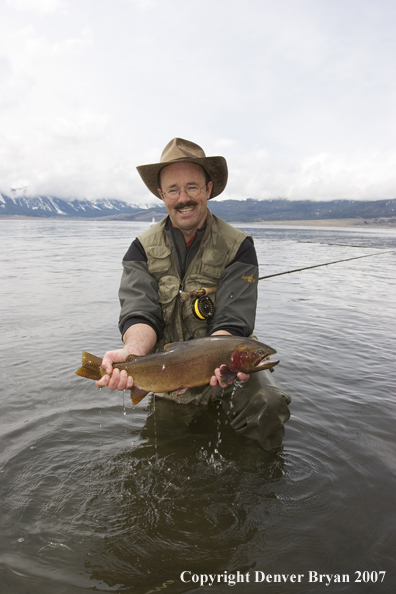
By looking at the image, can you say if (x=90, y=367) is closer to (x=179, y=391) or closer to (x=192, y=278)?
(x=179, y=391)

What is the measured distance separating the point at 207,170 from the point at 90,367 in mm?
2782

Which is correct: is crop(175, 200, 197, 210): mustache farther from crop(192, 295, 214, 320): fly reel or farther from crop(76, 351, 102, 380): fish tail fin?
crop(76, 351, 102, 380): fish tail fin

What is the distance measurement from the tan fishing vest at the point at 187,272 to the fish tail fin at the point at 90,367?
1.27 m

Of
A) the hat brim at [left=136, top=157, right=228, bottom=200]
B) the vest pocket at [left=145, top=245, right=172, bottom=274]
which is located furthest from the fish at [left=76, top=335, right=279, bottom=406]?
the hat brim at [left=136, top=157, right=228, bottom=200]

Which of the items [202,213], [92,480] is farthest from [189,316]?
[92,480]

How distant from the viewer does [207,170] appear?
4.80 m

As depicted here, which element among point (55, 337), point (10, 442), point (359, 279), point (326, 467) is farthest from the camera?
point (359, 279)

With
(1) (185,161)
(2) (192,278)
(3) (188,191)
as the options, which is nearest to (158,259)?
(2) (192,278)

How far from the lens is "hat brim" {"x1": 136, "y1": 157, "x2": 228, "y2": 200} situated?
4512 millimetres

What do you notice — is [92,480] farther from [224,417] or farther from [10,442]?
[224,417]

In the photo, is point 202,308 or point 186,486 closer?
point 186,486

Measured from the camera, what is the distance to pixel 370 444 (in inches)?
174

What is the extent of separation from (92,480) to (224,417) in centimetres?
178

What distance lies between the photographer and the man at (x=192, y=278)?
14.3 feet
